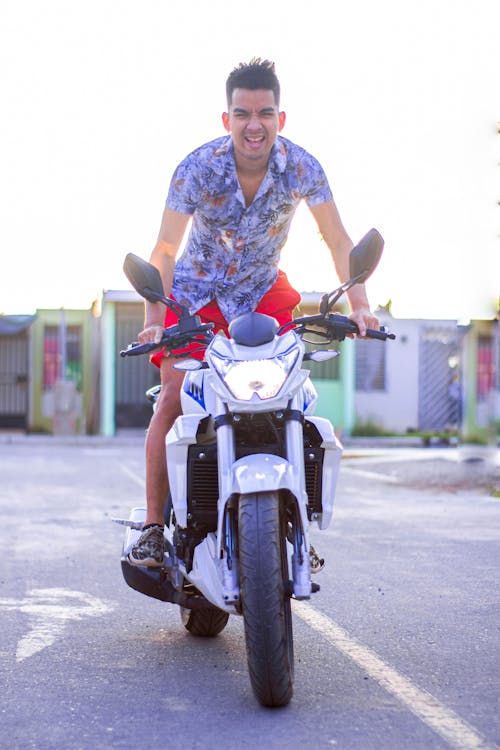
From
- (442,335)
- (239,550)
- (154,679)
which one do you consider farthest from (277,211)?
(442,335)

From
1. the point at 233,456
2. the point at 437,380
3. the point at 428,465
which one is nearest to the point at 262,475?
the point at 233,456

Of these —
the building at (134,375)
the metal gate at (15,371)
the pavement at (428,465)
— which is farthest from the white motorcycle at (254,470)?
the metal gate at (15,371)

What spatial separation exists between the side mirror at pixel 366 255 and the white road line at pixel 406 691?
139 cm

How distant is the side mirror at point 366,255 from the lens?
13.6ft

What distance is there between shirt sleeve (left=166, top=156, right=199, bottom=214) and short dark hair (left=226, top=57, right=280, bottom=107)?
0.31 meters

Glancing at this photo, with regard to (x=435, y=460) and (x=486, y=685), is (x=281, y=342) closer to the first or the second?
(x=486, y=685)

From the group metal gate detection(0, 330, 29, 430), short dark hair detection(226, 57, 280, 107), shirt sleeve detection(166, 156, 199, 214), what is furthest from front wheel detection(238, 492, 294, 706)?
metal gate detection(0, 330, 29, 430)

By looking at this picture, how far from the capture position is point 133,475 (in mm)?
15789

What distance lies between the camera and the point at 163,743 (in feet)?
11.0

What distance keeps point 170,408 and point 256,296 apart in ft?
1.86

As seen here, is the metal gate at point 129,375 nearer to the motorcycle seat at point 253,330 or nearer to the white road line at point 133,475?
the white road line at point 133,475

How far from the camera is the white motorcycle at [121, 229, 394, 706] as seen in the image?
355 centimetres

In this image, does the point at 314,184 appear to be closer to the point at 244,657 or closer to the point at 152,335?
the point at 152,335

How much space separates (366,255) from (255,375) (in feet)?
2.27
